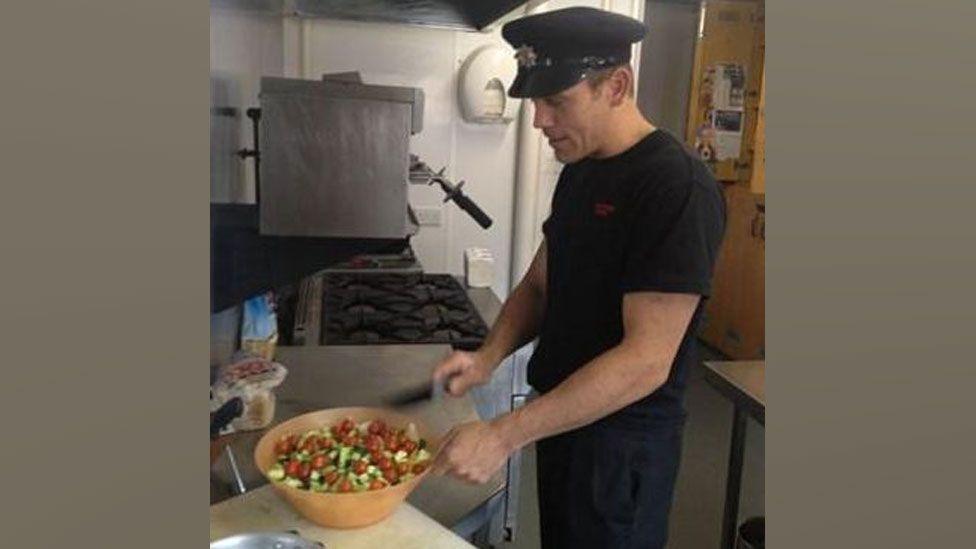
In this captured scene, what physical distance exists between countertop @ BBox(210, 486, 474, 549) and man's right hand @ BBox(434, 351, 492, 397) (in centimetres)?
48

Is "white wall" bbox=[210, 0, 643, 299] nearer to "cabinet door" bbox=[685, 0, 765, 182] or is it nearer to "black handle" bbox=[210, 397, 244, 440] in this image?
"cabinet door" bbox=[685, 0, 765, 182]

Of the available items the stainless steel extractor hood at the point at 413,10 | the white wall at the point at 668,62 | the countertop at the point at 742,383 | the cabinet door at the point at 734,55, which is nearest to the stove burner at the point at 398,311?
the countertop at the point at 742,383

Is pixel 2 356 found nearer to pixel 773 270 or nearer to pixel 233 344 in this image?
pixel 773 270

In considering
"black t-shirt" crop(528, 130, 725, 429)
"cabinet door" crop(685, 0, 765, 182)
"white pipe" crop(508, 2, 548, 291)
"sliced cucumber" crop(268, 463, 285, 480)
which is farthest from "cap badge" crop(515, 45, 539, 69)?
"cabinet door" crop(685, 0, 765, 182)

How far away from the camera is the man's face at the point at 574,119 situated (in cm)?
133

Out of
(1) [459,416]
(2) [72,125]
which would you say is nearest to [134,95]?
(2) [72,125]

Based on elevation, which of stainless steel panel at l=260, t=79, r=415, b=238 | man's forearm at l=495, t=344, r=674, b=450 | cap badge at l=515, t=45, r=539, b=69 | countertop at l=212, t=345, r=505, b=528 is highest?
cap badge at l=515, t=45, r=539, b=69

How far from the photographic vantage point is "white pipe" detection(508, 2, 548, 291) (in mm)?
3334

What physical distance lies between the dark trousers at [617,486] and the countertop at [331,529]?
390mm

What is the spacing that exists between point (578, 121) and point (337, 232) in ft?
1.77

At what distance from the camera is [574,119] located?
53.4 inches

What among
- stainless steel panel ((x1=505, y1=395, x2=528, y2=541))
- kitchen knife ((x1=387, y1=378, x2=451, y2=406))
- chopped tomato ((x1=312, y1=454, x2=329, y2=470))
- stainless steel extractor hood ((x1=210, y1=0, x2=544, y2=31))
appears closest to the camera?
chopped tomato ((x1=312, y1=454, x2=329, y2=470))

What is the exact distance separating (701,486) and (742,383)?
1195 mm

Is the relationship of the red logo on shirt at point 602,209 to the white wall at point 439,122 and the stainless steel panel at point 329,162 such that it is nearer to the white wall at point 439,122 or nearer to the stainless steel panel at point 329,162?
the stainless steel panel at point 329,162
